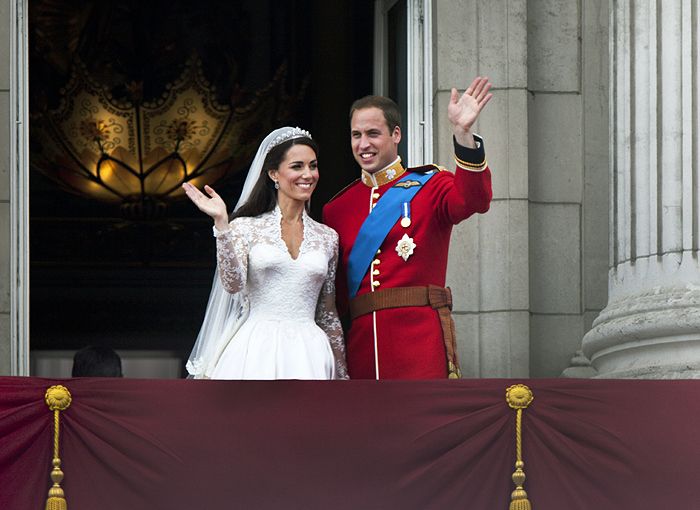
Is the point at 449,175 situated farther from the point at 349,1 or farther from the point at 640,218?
the point at 349,1

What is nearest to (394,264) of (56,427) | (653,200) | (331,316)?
(331,316)

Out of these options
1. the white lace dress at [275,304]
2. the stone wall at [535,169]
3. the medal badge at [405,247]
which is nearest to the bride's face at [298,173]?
the white lace dress at [275,304]

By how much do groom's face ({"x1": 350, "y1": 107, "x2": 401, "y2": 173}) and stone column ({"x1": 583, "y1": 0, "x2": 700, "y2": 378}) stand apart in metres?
1.54

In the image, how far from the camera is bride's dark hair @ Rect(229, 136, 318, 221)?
866 cm

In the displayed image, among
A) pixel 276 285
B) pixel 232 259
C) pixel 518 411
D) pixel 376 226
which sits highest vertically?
pixel 376 226

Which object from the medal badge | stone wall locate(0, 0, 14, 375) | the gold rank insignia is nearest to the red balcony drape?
the medal badge

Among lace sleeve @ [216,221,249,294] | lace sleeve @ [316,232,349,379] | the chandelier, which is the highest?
the chandelier

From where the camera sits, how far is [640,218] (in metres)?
9.73

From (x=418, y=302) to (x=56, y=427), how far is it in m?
1.81

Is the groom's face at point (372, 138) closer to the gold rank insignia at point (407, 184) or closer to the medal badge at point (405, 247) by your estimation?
the gold rank insignia at point (407, 184)

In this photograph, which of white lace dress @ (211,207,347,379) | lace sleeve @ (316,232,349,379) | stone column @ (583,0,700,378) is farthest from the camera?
stone column @ (583,0,700,378)

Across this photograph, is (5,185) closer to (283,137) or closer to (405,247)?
(283,137)

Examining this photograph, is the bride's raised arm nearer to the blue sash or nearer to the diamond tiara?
the diamond tiara

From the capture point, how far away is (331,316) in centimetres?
869
